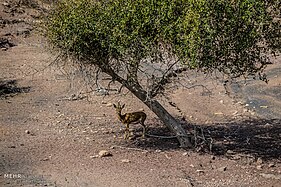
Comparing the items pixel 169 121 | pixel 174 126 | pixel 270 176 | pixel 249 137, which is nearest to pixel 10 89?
pixel 169 121

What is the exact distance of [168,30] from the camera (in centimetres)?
991

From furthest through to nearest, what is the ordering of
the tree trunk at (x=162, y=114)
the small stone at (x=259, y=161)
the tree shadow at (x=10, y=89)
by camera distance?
the tree shadow at (x=10, y=89) → the tree trunk at (x=162, y=114) → the small stone at (x=259, y=161)

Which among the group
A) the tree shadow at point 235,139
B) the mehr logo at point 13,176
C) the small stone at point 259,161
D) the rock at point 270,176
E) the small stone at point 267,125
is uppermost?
the small stone at point 267,125

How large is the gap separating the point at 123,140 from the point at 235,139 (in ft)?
9.66

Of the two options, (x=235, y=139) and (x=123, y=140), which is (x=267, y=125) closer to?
(x=235, y=139)

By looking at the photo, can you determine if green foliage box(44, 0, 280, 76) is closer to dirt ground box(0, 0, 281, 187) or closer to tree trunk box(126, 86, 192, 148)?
tree trunk box(126, 86, 192, 148)

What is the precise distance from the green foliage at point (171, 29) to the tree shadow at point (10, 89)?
731 centimetres

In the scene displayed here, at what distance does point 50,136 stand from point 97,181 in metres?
3.50

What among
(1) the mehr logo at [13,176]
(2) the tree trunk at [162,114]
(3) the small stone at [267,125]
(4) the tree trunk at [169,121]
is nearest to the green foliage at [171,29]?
(2) the tree trunk at [162,114]

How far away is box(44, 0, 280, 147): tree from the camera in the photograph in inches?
381

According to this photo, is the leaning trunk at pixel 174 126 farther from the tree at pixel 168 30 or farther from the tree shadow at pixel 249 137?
the tree at pixel 168 30

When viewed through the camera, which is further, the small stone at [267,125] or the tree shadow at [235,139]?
the small stone at [267,125]

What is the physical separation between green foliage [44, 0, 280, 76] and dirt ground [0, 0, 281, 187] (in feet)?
7.36

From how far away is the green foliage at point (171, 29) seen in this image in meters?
9.68
